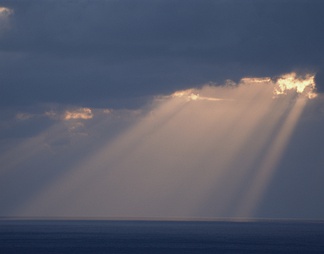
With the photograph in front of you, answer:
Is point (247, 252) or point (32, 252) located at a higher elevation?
point (247, 252)

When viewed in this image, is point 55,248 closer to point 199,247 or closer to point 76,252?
point 76,252

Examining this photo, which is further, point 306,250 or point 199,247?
point 199,247

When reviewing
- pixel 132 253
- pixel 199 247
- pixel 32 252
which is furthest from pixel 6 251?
pixel 199 247

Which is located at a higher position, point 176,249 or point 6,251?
point 176,249

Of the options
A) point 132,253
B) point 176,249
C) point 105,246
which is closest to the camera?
point 132,253

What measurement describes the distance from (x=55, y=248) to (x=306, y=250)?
3860cm

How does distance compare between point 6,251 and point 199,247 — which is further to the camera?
point 199,247

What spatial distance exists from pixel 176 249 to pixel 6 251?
992 inches

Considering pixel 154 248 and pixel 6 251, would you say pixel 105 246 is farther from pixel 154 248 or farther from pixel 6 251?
pixel 6 251

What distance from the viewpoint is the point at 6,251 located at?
112938mm

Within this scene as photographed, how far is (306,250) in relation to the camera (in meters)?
115

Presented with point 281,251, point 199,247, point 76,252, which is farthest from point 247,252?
point 76,252

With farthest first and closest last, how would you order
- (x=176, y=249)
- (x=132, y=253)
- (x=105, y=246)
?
(x=105, y=246) → (x=176, y=249) → (x=132, y=253)

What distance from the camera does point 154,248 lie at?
393 feet
